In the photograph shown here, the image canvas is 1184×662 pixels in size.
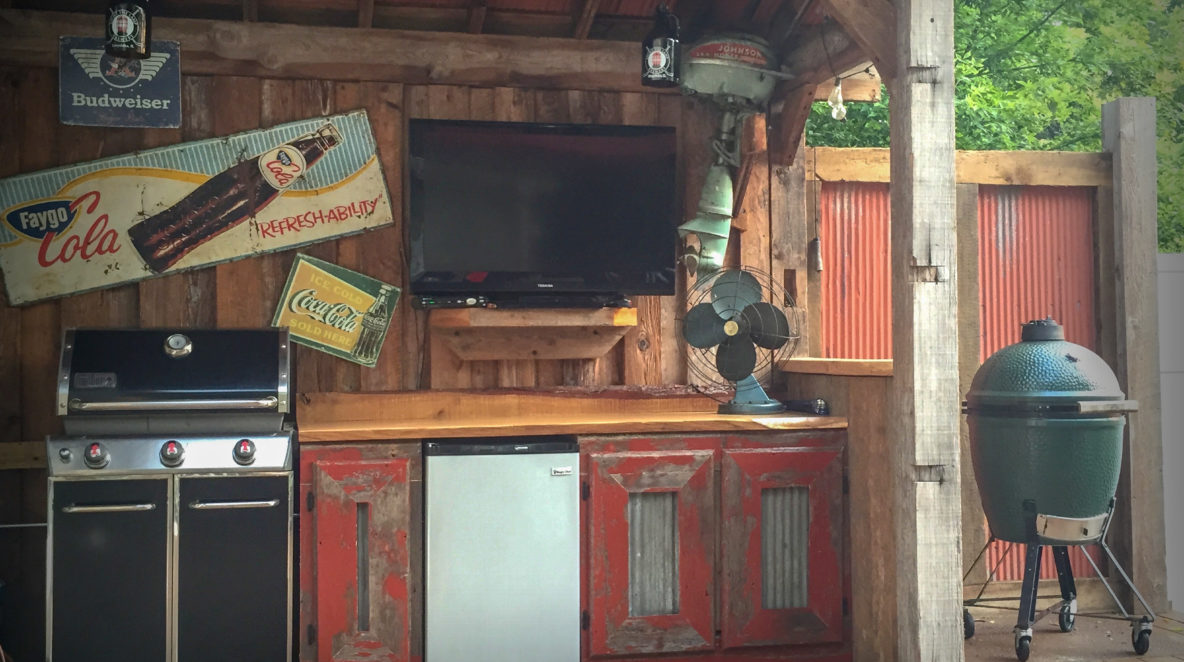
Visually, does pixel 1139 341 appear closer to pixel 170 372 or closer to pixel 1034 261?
pixel 1034 261

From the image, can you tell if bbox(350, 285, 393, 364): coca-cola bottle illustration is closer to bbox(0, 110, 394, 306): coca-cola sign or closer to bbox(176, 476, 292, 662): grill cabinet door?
bbox(0, 110, 394, 306): coca-cola sign

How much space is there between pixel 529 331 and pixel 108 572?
75.3 inches

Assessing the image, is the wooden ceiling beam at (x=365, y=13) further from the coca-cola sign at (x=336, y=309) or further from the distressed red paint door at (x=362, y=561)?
the distressed red paint door at (x=362, y=561)

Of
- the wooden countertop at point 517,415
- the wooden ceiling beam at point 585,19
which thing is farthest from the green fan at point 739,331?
the wooden ceiling beam at point 585,19

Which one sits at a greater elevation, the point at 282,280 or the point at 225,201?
the point at 225,201

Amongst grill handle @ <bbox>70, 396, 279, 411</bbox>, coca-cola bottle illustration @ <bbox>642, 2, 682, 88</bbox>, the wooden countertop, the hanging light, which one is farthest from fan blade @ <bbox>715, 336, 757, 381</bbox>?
the hanging light

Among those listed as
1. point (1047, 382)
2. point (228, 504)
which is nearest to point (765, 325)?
point (1047, 382)

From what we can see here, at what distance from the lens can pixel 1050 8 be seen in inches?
432

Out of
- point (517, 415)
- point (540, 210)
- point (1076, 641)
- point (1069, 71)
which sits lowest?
point (1076, 641)

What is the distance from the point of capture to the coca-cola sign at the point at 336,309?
479cm

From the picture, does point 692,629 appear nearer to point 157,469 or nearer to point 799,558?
point 799,558

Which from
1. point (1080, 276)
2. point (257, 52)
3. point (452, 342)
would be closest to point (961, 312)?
point (1080, 276)

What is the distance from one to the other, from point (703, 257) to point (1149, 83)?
8.36 metres

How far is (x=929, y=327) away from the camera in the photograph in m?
3.82
